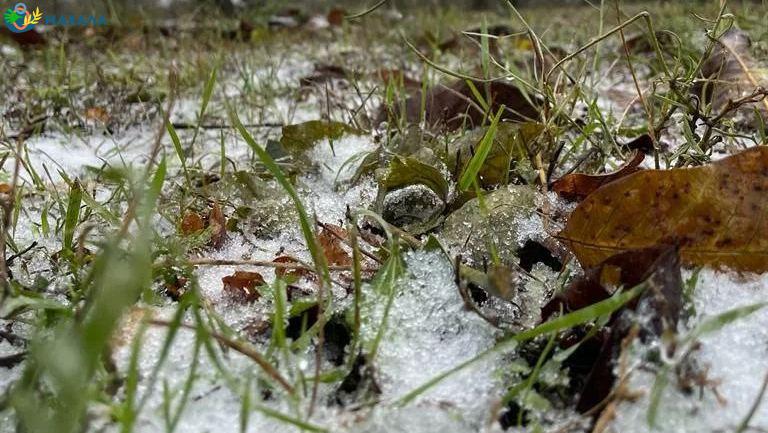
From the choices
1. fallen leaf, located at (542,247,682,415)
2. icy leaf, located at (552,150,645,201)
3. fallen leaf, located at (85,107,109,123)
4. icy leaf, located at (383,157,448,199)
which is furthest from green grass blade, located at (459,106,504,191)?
fallen leaf, located at (85,107,109,123)

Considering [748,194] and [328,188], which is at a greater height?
[328,188]

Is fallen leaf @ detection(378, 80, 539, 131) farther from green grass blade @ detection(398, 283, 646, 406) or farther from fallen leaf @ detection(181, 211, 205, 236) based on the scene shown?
green grass blade @ detection(398, 283, 646, 406)

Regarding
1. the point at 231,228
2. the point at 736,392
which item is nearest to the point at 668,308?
the point at 736,392

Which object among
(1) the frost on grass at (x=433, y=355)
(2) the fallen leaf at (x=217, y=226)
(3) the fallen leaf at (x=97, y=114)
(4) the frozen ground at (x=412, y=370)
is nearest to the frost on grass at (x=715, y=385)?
(4) the frozen ground at (x=412, y=370)

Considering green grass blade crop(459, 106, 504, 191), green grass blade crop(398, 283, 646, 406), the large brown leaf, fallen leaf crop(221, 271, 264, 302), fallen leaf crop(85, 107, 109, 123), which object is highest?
fallen leaf crop(85, 107, 109, 123)

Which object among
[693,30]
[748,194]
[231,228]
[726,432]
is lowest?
[726,432]

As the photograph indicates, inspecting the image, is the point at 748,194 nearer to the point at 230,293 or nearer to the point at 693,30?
the point at 230,293
